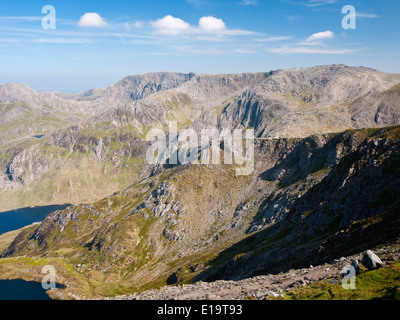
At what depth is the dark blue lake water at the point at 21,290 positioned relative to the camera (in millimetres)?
173200

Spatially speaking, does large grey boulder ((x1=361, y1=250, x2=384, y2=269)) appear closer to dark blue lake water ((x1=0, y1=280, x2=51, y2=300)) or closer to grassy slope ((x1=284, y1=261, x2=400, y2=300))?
grassy slope ((x1=284, y1=261, x2=400, y2=300))

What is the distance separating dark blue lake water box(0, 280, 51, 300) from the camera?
173200 millimetres

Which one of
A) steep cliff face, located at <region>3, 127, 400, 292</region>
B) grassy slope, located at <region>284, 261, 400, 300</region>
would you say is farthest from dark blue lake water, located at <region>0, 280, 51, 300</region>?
grassy slope, located at <region>284, 261, 400, 300</region>

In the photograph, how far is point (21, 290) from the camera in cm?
18212

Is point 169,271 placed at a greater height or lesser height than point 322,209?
lesser

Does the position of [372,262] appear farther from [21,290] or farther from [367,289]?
[21,290]

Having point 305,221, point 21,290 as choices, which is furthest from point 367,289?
point 21,290

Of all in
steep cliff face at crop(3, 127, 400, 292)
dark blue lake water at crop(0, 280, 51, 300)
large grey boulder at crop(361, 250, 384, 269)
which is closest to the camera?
large grey boulder at crop(361, 250, 384, 269)

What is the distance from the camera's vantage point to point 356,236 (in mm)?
53656
